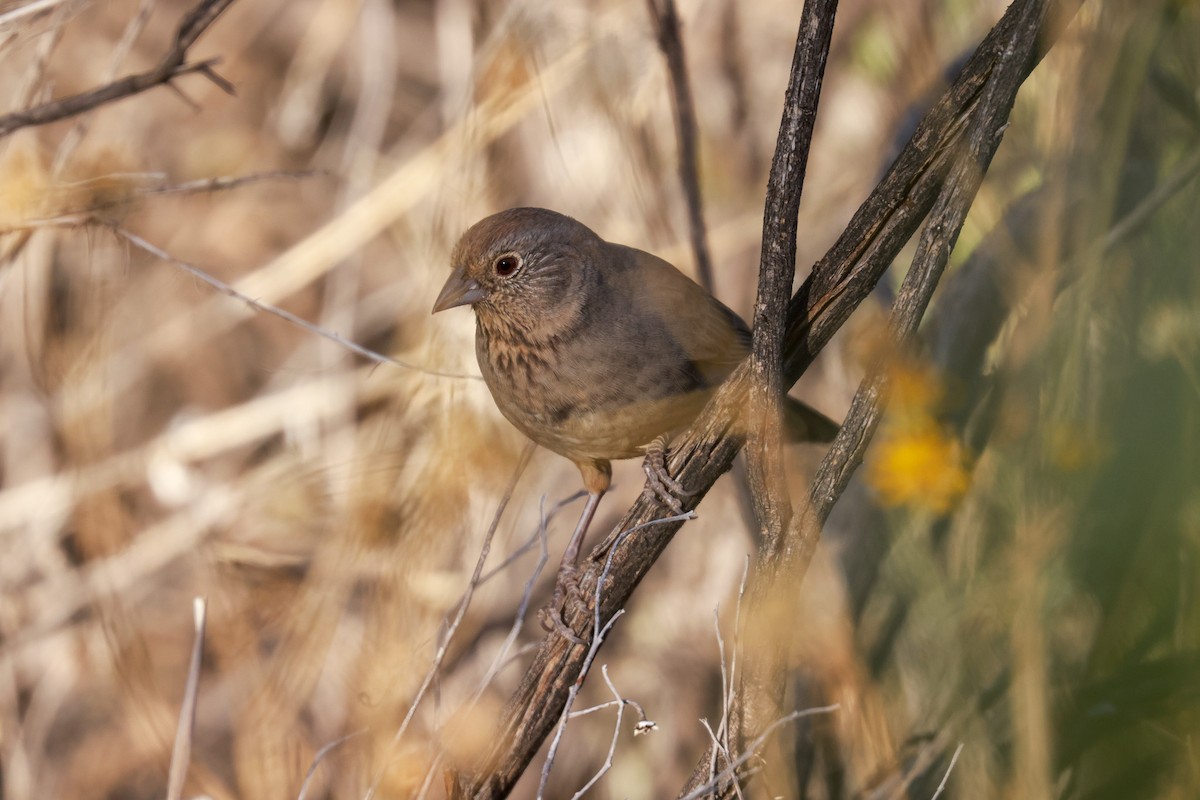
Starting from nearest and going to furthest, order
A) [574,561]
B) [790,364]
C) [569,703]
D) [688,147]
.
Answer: [790,364]
[569,703]
[574,561]
[688,147]

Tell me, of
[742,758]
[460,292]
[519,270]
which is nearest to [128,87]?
[460,292]

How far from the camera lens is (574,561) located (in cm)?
310

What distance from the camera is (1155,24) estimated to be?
2123 mm

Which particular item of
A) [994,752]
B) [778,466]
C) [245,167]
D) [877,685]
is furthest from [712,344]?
[245,167]

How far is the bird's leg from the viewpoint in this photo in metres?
2.55

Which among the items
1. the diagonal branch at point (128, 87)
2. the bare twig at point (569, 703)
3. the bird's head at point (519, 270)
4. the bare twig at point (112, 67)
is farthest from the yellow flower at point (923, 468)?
the bare twig at point (112, 67)

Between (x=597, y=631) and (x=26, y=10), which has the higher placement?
(x=26, y=10)

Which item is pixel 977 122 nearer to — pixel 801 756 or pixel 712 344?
pixel 712 344

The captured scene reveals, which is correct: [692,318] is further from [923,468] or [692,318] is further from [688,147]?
[688,147]

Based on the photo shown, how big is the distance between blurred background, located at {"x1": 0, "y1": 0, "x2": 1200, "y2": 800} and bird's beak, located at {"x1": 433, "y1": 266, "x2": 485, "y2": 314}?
0.77 feet

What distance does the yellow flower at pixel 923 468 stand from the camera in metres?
2.31

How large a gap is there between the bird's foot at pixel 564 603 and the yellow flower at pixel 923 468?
0.77m

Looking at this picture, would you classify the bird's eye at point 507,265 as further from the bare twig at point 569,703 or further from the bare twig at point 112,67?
the bare twig at point 112,67

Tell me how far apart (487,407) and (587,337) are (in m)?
1.28
